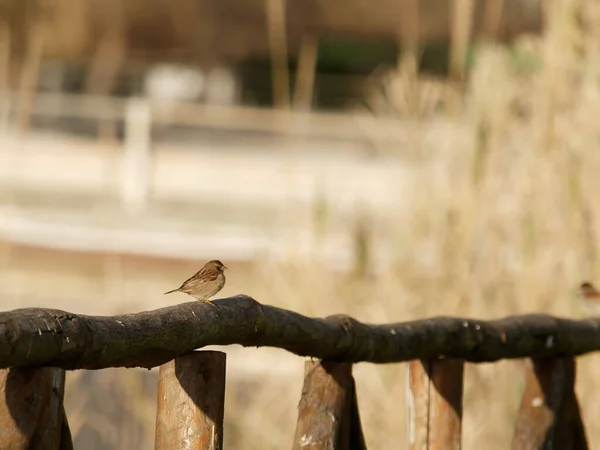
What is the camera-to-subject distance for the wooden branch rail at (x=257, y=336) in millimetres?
1845

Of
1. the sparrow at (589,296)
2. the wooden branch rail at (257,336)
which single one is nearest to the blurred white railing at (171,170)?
the sparrow at (589,296)

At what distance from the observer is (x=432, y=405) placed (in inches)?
122

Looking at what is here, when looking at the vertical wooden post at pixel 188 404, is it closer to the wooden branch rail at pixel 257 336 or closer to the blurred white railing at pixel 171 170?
the wooden branch rail at pixel 257 336

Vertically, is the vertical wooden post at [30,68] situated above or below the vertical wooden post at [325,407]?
above

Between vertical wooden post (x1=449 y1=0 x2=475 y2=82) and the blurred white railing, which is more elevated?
the blurred white railing

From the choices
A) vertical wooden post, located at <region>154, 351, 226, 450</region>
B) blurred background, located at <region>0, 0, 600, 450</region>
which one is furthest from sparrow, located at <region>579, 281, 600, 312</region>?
vertical wooden post, located at <region>154, 351, 226, 450</region>

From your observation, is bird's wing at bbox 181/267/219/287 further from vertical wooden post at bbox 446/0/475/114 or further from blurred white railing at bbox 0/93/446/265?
blurred white railing at bbox 0/93/446/265

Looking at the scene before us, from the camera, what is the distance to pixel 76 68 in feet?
67.8

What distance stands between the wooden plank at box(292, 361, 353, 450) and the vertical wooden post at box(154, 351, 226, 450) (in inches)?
16.2

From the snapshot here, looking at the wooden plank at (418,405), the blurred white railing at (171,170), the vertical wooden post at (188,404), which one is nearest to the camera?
the vertical wooden post at (188,404)

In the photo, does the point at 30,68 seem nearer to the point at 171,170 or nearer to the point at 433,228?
the point at 433,228

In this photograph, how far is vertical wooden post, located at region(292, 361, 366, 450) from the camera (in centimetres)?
264

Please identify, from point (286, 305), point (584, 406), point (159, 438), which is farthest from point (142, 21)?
point (159, 438)

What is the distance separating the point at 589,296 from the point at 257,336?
303cm
